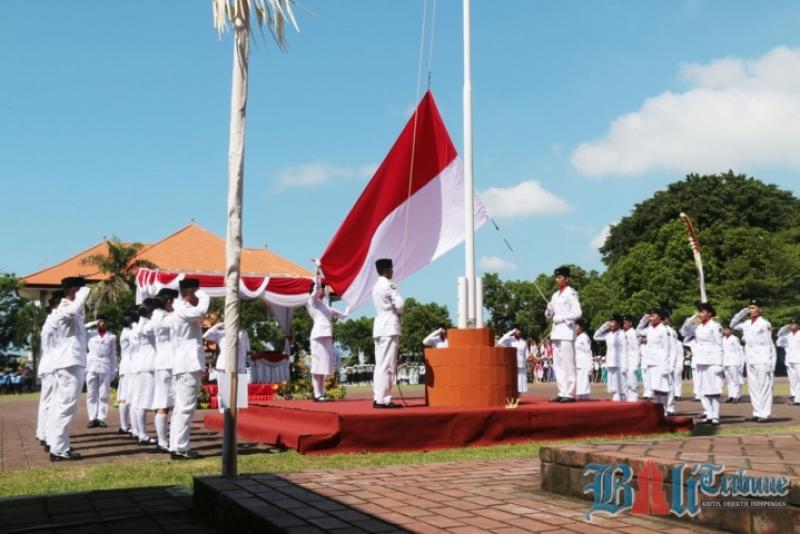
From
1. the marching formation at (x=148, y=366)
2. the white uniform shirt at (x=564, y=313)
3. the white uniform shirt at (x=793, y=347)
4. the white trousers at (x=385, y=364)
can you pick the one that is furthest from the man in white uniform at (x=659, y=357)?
the marching formation at (x=148, y=366)

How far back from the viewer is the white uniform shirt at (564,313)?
11.7 metres

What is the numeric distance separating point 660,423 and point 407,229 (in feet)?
16.7

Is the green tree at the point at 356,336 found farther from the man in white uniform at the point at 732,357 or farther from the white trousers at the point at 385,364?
the white trousers at the point at 385,364

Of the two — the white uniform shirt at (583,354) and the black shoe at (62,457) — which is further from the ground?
the white uniform shirt at (583,354)

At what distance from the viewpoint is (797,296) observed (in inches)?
1512

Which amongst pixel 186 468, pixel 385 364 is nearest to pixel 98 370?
pixel 385 364

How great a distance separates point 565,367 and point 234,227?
23.4ft

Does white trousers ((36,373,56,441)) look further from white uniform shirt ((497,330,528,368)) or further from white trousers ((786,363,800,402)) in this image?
white trousers ((786,363,800,402))

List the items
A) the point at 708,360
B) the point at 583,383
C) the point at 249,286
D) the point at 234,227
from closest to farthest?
the point at 234,227 → the point at 708,360 → the point at 583,383 → the point at 249,286

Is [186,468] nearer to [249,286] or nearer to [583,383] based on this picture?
[583,383]

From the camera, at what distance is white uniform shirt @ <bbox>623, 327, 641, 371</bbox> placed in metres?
15.5

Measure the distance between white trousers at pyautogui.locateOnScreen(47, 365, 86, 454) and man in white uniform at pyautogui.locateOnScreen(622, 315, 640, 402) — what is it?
1017 cm

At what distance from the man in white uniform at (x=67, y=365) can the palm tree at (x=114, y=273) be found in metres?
32.8

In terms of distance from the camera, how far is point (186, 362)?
9023 millimetres
